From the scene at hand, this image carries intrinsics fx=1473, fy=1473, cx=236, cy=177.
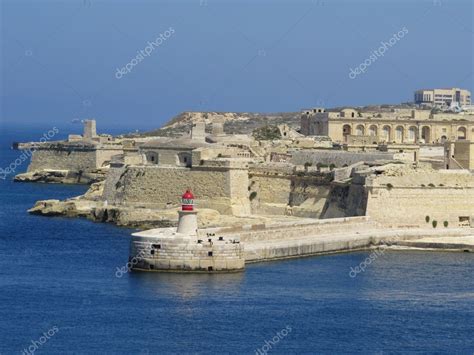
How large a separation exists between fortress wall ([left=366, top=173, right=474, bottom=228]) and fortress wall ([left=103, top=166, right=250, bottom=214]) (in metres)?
5.93

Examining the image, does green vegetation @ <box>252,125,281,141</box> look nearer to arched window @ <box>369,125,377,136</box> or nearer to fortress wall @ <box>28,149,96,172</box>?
arched window @ <box>369,125,377,136</box>

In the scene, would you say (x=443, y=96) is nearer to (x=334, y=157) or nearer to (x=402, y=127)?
(x=402, y=127)

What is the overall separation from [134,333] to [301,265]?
9.59 meters

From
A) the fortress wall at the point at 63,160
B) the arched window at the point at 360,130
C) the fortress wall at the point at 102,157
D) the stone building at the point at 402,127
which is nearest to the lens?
the stone building at the point at 402,127

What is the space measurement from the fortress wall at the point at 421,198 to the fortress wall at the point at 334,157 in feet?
13.7

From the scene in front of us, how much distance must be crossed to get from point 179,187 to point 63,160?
24378 mm

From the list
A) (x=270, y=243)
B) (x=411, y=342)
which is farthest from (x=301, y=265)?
(x=411, y=342)

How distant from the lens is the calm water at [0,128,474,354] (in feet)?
92.0

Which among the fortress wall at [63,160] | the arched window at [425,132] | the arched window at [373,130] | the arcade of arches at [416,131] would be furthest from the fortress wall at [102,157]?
the arched window at [425,132]

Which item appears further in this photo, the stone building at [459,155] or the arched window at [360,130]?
the arched window at [360,130]

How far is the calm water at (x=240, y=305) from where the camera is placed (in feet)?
92.0

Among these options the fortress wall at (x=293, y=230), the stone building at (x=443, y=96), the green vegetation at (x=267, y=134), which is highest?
the stone building at (x=443, y=96)

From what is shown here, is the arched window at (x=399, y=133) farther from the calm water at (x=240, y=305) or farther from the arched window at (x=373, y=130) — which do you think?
the calm water at (x=240, y=305)

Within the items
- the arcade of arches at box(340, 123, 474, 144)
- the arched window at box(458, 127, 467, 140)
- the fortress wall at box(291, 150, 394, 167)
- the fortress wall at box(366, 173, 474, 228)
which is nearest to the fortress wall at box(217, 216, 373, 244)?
the fortress wall at box(366, 173, 474, 228)
